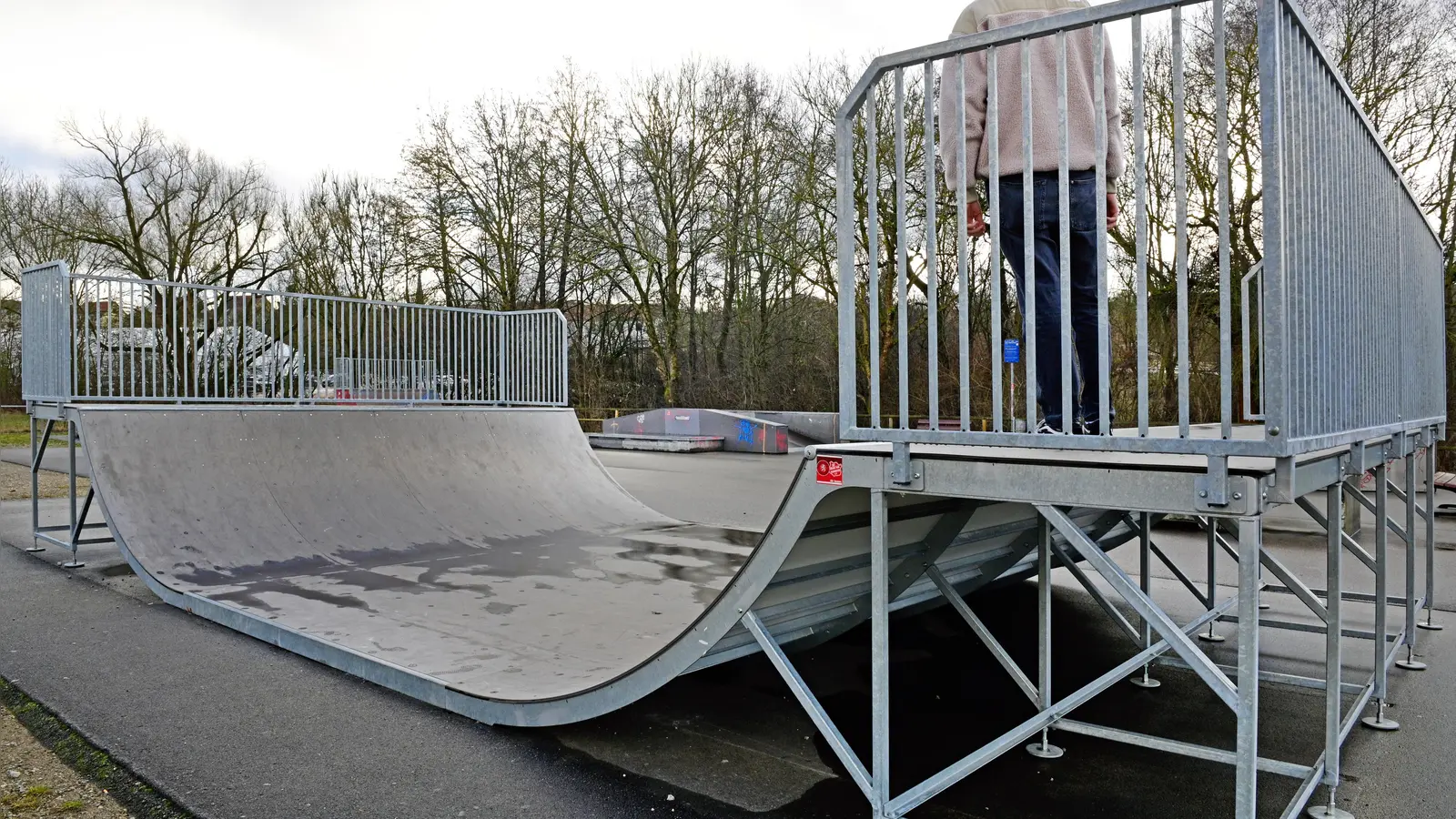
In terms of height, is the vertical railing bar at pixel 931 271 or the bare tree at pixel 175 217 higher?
the bare tree at pixel 175 217

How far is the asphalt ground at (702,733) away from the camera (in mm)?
3270

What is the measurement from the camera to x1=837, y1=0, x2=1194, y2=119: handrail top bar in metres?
2.38

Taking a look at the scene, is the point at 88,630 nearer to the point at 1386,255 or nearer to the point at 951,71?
the point at 951,71

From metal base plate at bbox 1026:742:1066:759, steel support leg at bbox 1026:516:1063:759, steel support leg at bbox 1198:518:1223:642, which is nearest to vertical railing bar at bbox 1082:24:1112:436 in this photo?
steel support leg at bbox 1026:516:1063:759

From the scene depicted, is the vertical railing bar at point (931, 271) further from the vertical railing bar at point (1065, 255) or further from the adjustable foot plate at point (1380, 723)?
the adjustable foot plate at point (1380, 723)

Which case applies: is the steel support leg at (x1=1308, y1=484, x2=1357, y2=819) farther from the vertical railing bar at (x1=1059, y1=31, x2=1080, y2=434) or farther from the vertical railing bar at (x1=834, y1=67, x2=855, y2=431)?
the vertical railing bar at (x1=834, y1=67, x2=855, y2=431)

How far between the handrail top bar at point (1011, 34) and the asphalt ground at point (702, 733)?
2.46m

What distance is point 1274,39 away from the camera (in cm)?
223

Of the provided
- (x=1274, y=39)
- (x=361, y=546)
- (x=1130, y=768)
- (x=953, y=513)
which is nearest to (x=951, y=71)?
(x=1274, y=39)

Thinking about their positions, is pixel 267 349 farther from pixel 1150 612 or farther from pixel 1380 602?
pixel 1380 602

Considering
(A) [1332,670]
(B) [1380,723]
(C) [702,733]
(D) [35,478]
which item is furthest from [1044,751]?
(D) [35,478]

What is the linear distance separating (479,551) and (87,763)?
4.36 m

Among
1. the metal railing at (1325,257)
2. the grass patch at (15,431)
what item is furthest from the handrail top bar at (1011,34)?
the grass patch at (15,431)

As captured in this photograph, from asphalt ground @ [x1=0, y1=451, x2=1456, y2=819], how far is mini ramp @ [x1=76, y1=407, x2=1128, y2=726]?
257 mm
